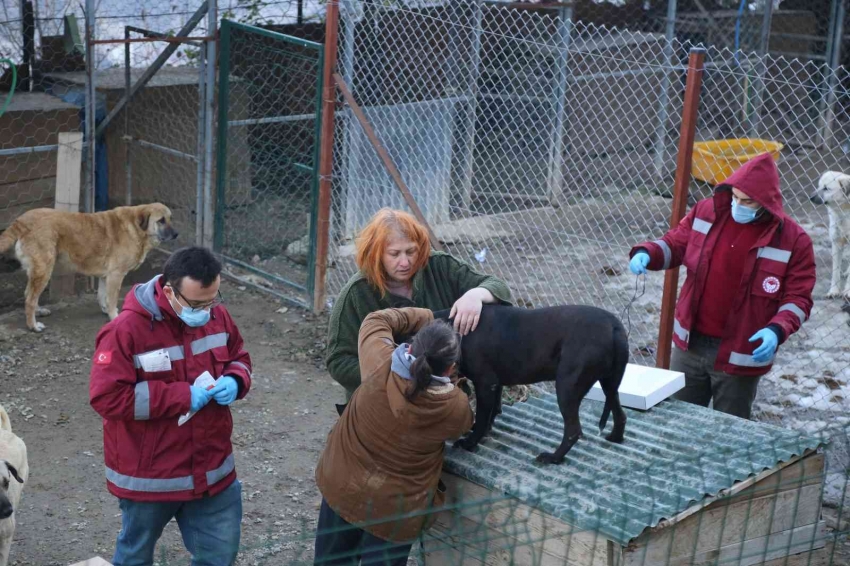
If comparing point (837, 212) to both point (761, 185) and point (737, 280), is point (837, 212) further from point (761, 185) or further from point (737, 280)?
point (761, 185)

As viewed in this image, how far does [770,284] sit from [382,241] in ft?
5.75

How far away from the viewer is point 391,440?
2830mm

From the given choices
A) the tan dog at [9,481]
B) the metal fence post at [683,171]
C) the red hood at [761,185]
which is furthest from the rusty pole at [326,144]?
the red hood at [761,185]

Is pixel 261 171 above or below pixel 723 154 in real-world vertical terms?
below

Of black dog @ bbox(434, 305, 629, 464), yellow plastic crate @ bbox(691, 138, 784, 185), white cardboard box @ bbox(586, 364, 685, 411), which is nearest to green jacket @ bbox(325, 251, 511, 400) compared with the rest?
black dog @ bbox(434, 305, 629, 464)

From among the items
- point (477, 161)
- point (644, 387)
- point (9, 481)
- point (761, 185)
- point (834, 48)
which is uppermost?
point (834, 48)

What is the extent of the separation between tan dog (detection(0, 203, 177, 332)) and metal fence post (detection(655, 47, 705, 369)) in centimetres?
375

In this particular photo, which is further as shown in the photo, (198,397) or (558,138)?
(558,138)

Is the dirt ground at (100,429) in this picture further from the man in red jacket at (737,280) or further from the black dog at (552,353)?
the man in red jacket at (737,280)

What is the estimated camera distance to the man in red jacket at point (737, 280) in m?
3.89

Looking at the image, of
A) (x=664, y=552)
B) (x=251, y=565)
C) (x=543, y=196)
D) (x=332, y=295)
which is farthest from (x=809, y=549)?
(x=543, y=196)

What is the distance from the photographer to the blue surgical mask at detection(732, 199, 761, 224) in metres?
3.91

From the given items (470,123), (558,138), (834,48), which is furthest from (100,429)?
(834,48)

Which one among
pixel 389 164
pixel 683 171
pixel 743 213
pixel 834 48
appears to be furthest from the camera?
pixel 834 48
